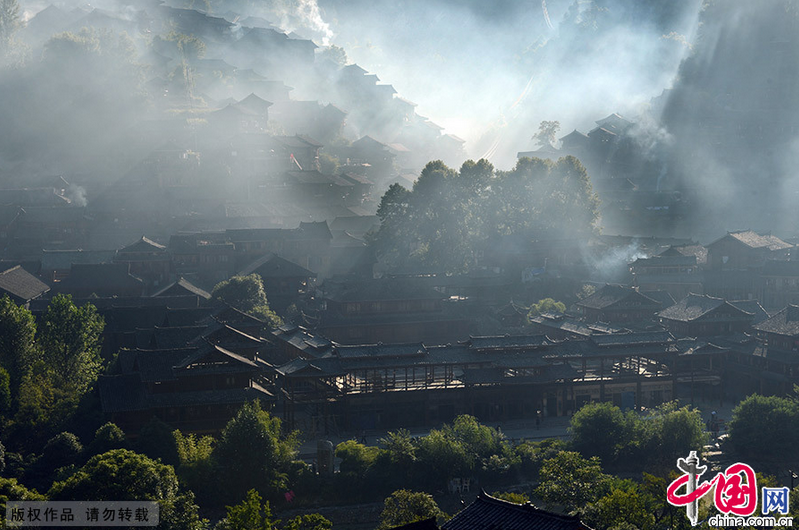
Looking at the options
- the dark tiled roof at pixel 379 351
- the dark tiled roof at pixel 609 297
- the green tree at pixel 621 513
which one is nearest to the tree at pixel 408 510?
the green tree at pixel 621 513

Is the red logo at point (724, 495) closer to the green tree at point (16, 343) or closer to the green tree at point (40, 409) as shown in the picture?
the green tree at point (40, 409)

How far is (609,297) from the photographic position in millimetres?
63250

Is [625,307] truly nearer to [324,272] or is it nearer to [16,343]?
[324,272]

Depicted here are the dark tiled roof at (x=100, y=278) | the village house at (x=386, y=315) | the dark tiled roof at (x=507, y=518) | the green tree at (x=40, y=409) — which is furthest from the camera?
the dark tiled roof at (x=100, y=278)

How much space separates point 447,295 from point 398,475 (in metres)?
29.6

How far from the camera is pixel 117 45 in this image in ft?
327

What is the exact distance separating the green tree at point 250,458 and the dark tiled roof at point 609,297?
30.7 metres

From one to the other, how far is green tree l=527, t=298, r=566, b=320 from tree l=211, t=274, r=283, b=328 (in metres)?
18.8

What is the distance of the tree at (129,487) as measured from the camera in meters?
30.9

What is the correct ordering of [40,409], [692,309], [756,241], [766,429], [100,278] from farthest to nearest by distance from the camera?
[756,241] → [100,278] → [692,309] → [766,429] → [40,409]

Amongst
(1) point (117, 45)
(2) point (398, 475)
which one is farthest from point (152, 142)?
(2) point (398, 475)

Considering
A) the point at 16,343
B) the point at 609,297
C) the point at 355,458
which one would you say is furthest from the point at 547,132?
the point at 16,343

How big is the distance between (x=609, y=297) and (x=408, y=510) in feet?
113

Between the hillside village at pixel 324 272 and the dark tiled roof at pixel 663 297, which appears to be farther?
the dark tiled roof at pixel 663 297
